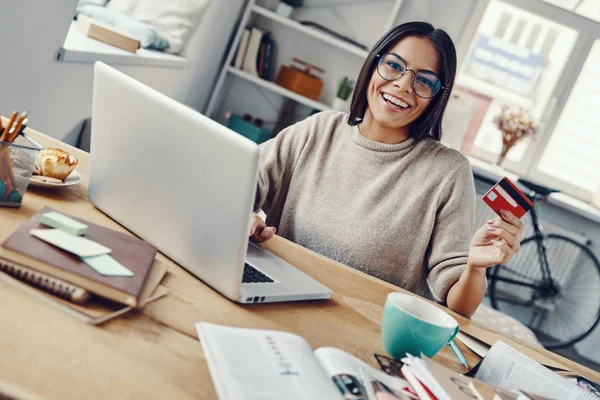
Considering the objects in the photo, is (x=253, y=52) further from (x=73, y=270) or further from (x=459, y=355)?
(x=73, y=270)

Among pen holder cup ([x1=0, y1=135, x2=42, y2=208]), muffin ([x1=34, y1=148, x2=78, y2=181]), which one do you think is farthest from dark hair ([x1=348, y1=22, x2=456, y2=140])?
pen holder cup ([x1=0, y1=135, x2=42, y2=208])

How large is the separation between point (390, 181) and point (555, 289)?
282cm

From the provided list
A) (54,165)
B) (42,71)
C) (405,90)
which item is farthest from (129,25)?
(54,165)

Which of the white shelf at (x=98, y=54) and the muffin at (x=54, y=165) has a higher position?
the white shelf at (x=98, y=54)

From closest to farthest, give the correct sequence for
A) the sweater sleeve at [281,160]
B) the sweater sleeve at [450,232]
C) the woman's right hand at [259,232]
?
the woman's right hand at [259,232] < the sweater sleeve at [450,232] < the sweater sleeve at [281,160]

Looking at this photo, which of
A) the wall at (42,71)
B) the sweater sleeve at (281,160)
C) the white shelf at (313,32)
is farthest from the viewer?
the white shelf at (313,32)

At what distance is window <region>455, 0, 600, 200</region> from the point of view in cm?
395

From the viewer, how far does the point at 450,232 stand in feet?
4.95

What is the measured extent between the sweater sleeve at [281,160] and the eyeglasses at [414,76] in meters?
0.25

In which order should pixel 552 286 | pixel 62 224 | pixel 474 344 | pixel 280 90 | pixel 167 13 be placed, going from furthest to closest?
pixel 552 286, pixel 280 90, pixel 167 13, pixel 474 344, pixel 62 224

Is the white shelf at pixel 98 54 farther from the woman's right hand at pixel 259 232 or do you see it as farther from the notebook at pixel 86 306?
the notebook at pixel 86 306

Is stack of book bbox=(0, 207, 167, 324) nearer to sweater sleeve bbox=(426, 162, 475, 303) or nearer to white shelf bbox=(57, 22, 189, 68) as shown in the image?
sweater sleeve bbox=(426, 162, 475, 303)

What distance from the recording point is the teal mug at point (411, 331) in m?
0.90

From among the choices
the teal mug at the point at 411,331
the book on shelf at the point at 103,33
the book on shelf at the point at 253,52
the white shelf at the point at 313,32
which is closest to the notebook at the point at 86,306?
the teal mug at the point at 411,331
